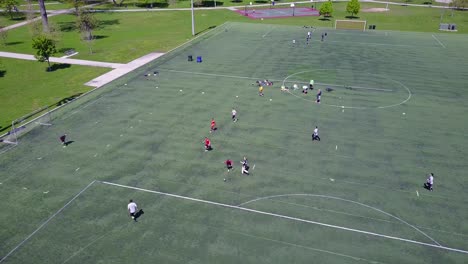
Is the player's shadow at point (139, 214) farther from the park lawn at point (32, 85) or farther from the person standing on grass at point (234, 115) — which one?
the park lawn at point (32, 85)

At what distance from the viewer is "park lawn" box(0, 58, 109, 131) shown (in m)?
49.6

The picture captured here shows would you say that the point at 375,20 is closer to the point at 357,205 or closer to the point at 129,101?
the point at 129,101

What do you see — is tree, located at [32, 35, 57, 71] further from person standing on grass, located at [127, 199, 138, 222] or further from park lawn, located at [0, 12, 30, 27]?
park lawn, located at [0, 12, 30, 27]

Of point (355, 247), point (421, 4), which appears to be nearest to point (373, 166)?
point (355, 247)

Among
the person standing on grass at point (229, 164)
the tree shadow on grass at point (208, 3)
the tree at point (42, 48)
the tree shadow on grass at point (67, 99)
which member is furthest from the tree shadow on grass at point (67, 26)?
the person standing on grass at point (229, 164)

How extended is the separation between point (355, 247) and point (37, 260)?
859 inches

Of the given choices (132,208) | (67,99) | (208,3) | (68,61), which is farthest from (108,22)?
(132,208)

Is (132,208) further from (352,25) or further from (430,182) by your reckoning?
(352,25)

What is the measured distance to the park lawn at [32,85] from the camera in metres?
49.6

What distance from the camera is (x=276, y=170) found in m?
34.5

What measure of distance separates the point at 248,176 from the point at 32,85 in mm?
42736

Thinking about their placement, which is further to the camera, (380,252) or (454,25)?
(454,25)

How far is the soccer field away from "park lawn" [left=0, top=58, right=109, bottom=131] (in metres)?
5.79

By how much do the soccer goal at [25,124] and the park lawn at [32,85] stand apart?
1872 mm
